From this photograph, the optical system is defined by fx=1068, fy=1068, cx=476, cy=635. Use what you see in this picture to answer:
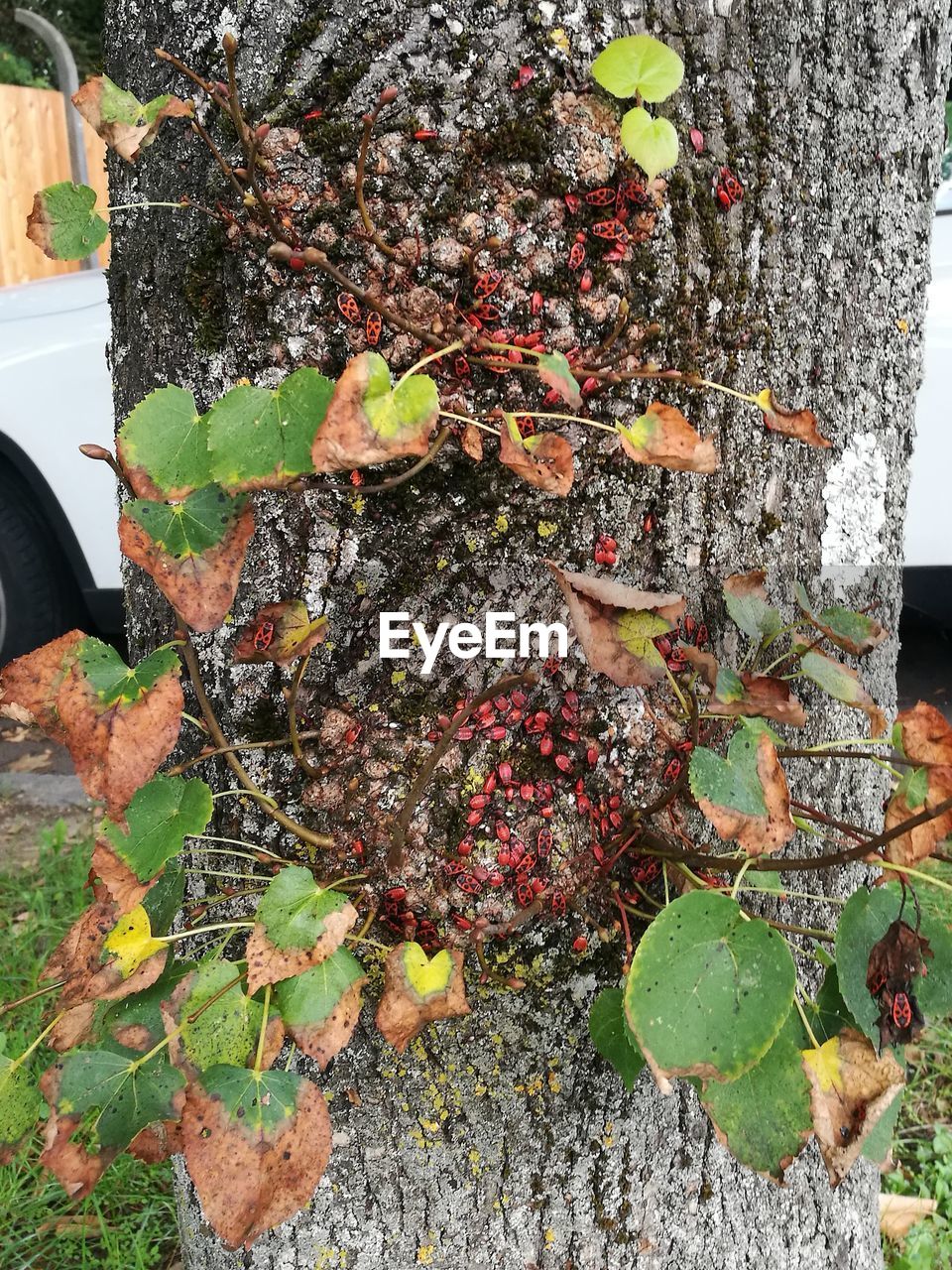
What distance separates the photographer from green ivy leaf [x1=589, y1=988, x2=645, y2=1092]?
3.18 feet

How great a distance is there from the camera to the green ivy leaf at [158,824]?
88 centimetres

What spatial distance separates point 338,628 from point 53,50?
26.0 ft

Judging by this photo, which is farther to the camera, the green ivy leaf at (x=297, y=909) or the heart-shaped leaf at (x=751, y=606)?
the heart-shaped leaf at (x=751, y=606)

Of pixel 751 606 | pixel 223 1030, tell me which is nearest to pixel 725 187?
pixel 751 606

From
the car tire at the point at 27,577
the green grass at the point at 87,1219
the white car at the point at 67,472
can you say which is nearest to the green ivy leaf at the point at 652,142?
the green grass at the point at 87,1219

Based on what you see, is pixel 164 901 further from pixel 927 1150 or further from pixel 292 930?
pixel 927 1150

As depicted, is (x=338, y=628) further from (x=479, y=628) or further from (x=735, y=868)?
(x=735, y=868)

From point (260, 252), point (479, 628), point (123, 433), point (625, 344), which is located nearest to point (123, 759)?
point (123, 433)

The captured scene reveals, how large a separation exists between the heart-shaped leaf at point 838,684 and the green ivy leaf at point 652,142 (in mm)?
444

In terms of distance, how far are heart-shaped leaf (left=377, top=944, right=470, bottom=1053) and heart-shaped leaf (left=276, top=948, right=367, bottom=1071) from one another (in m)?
0.04

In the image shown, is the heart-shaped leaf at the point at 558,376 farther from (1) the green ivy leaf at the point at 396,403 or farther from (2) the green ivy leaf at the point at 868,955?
(2) the green ivy leaf at the point at 868,955

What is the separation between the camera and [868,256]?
1.13 metres

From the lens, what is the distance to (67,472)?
3.24m

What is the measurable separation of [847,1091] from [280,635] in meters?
0.62
